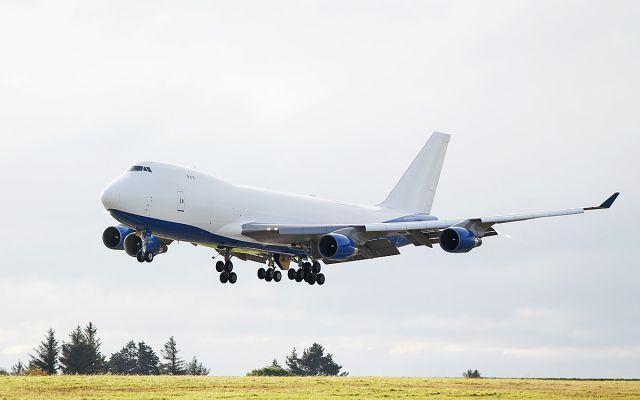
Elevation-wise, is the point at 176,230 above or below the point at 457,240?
below

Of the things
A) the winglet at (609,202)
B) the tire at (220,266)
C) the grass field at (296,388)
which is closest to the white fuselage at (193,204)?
the tire at (220,266)

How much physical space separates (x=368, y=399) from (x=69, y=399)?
53.6 ft

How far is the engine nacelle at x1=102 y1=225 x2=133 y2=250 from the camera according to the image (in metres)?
73.2

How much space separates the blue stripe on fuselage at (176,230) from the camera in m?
65.6

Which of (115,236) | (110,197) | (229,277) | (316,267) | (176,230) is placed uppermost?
(110,197)

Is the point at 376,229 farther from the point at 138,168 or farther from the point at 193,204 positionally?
the point at 138,168

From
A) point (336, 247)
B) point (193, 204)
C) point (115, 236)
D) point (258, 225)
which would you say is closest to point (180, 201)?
point (193, 204)

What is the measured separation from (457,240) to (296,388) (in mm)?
13780

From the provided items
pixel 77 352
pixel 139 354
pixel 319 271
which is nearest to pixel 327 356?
pixel 139 354

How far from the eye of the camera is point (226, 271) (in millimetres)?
75812

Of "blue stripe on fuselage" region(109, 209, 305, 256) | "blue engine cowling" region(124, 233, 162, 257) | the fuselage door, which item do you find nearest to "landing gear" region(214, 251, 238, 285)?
"blue stripe on fuselage" region(109, 209, 305, 256)

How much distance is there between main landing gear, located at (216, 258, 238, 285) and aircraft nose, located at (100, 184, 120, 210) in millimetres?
12273

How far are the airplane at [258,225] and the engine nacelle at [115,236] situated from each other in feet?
0.20

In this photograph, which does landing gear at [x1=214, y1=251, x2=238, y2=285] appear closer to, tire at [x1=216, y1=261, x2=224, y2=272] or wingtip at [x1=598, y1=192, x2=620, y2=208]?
tire at [x1=216, y1=261, x2=224, y2=272]
